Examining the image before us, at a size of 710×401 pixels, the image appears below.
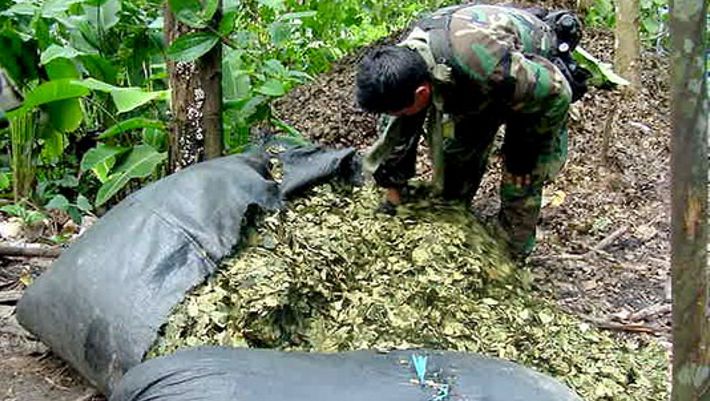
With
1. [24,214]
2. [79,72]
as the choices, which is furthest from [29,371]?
[79,72]

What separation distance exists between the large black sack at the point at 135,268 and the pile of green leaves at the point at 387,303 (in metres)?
0.05

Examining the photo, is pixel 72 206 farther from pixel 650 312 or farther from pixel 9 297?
pixel 650 312

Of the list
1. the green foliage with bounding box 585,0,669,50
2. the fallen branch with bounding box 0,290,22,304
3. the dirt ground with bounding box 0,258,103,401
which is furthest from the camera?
the green foliage with bounding box 585,0,669,50

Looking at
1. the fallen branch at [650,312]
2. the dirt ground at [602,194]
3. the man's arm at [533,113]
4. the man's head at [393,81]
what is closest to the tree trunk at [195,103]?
the man's head at [393,81]

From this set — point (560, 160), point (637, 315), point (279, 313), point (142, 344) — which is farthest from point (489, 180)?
point (142, 344)

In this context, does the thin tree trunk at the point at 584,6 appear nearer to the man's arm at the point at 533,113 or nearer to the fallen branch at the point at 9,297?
the man's arm at the point at 533,113

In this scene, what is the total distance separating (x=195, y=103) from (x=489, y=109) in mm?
876

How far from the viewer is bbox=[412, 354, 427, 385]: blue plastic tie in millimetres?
1886

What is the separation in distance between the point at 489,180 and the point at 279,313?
178 cm

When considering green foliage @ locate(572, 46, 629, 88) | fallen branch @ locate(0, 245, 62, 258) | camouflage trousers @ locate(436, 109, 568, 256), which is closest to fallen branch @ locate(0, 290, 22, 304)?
fallen branch @ locate(0, 245, 62, 258)

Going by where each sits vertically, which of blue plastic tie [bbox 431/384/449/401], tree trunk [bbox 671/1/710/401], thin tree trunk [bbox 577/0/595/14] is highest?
tree trunk [bbox 671/1/710/401]

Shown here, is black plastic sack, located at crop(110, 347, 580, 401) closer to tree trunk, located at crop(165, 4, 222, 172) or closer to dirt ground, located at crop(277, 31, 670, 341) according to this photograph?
dirt ground, located at crop(277, 31, 670, 341)

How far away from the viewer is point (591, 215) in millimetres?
3619

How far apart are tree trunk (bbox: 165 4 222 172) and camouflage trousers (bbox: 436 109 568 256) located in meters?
0.71
